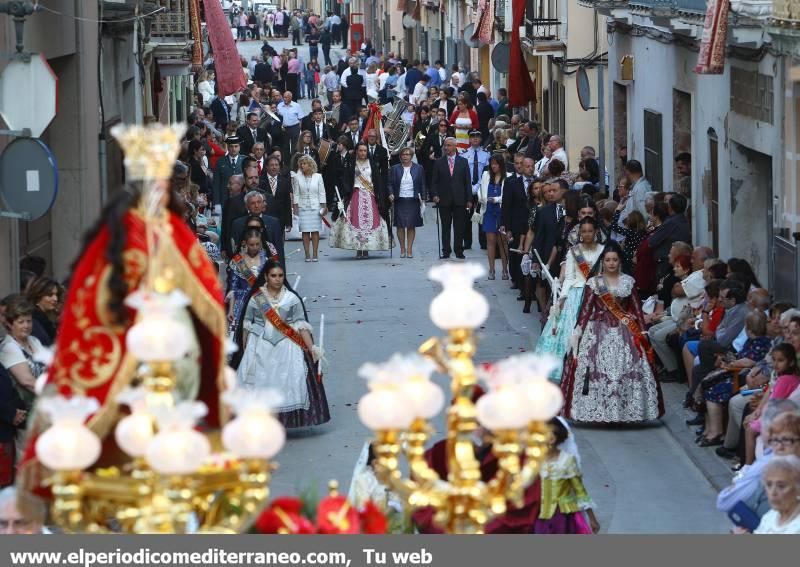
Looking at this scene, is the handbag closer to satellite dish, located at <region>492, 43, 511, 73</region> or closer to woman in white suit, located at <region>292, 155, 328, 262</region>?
woman in white suit, located at <region>292, 155, 328, 262</region>

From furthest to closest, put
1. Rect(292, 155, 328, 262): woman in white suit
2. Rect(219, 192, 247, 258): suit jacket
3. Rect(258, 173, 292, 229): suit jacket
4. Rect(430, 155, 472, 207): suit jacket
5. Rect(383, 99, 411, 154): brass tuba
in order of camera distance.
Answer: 1. Rect(383, 99, 411, 154): brass tuba
2. Rect(292, 155, 328, 262): woman in white suit
3. Rect(430, 155, 472, 207): suit jacket
4. Rect(258, 173, 292, 229): suit jacket
5. Rect(219, 192, 247, 258): suit jacket

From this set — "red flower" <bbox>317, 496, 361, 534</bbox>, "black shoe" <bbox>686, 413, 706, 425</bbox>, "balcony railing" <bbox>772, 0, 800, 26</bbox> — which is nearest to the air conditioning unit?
"balcony railing" <bbox>772, 0, 800, 26</bbox>

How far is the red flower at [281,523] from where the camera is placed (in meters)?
5.89

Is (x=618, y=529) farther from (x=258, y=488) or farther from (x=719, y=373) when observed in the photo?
(x=258, y=488)

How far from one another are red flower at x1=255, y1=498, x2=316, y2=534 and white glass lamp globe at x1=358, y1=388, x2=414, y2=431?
1.90 ft

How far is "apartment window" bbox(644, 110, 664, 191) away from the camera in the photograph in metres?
24.5

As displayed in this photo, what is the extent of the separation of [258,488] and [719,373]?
920 cm

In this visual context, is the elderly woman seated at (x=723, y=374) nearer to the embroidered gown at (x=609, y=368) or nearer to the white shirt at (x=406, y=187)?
the embroidered gown at (x=609, y=368)

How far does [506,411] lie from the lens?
18.0ft

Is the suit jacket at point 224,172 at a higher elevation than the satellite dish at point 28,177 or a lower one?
lower

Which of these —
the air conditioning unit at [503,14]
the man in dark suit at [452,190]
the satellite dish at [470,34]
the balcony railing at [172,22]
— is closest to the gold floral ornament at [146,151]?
the man in dark suit at [452,190]

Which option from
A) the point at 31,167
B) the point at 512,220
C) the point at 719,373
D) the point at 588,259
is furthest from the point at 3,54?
the point at 512,220

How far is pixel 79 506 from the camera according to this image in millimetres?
5273

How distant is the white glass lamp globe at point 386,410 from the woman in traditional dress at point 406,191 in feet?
63.8
